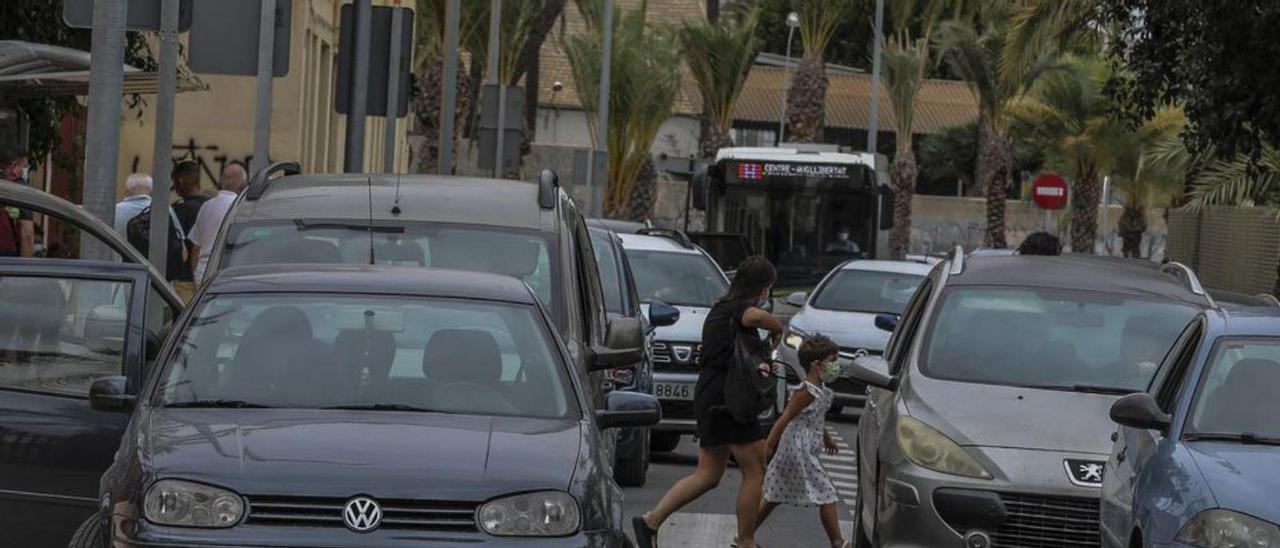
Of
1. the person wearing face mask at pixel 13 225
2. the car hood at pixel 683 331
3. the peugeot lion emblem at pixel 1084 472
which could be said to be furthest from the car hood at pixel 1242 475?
the car hood at pixel 683 331

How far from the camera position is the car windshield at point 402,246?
34.4 ft

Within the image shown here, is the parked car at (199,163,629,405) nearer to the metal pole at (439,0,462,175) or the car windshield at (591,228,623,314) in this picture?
the car windshield at (591,228,623,314)

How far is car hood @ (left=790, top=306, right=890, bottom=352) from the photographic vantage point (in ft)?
73.3

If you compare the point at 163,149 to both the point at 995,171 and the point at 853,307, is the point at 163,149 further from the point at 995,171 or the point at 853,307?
the point at 995,171

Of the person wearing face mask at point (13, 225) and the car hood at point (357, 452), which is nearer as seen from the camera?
the car hood at point (357, 452)

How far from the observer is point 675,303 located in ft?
63.6

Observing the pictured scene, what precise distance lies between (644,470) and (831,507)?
3.49 metres

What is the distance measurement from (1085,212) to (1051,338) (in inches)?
1832

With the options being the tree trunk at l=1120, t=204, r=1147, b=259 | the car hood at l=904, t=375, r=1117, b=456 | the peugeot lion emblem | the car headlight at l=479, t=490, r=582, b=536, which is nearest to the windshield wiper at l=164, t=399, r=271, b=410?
the car headlight at l=479, t=490, r=582, b=536

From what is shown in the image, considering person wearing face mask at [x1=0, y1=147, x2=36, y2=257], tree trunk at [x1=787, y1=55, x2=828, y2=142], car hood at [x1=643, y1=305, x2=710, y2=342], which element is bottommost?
car hood at [x1=643, y1=305, x2=710, y2=342]

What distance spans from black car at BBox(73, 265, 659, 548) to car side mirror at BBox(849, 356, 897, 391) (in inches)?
112

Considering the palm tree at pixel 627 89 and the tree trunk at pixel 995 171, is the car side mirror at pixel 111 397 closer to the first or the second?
the palm tree at pixel 627 89

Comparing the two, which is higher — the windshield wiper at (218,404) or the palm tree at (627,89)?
the palm tree at (627,89)

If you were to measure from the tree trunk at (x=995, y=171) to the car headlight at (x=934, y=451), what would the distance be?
4762 cm
